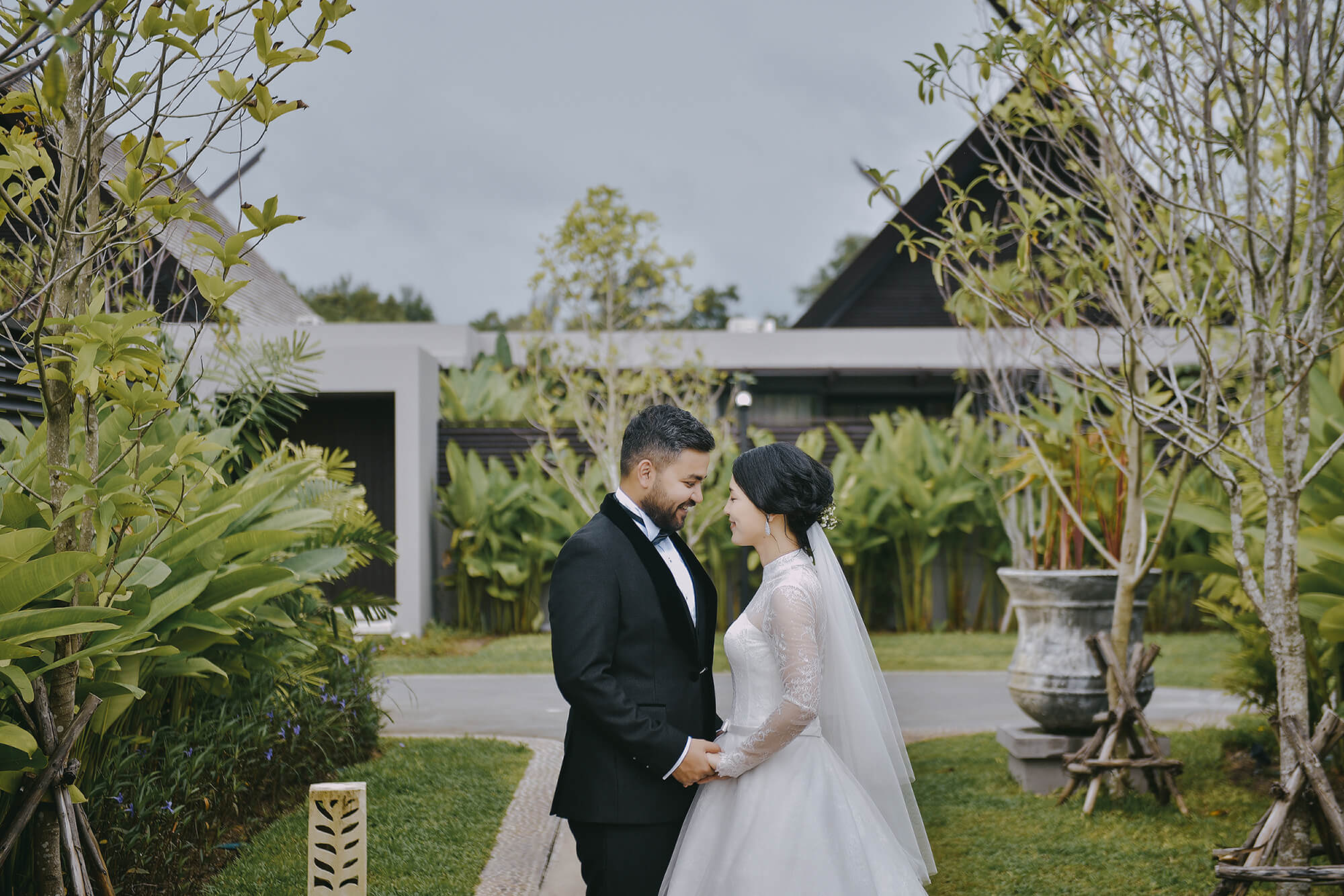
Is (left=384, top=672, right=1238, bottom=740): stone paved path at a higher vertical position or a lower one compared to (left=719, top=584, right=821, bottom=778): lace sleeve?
lower

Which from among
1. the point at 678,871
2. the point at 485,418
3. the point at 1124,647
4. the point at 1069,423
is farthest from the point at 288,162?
the point at 485,418

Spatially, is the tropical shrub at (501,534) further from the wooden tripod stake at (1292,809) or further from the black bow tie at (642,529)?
the black bow tie at (642,529)

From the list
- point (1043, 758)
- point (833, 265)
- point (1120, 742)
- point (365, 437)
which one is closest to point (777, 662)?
point (1120, 742)

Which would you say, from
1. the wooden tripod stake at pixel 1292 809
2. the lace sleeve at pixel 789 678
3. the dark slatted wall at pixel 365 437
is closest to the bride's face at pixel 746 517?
the lace sleeve at pixel 789 678

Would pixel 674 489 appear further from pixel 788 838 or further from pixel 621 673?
pixel 788 838

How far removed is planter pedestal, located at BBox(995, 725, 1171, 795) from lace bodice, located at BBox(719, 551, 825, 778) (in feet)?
11.1

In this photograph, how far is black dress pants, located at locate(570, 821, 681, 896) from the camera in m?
2.77

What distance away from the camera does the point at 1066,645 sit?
5875mm

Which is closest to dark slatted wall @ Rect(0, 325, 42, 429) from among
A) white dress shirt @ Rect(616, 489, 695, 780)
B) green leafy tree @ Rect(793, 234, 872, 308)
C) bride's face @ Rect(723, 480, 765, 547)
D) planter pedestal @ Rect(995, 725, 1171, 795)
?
white dress shirt @ Rect(616, 489, 695, 780)

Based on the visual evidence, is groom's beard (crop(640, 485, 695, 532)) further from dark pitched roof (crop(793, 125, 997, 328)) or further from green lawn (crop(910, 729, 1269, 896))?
dark pitched roof (crop(793, 125, 997, 328))

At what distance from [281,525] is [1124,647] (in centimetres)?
439

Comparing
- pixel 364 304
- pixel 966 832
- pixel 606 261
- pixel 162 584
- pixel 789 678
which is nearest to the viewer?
pixel 789 678

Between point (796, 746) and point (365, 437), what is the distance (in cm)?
1275

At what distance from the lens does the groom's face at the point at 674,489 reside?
284 centimetres
